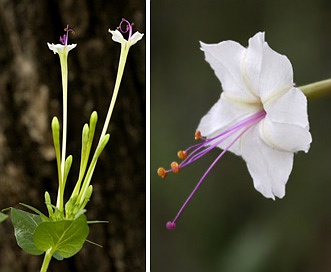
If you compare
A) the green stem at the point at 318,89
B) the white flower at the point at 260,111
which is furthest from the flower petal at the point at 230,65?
the green stem at the point at 318,89

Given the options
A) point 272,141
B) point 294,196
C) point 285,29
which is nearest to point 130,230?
point 272,141

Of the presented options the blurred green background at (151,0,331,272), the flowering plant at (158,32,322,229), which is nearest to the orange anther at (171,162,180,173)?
the flowering plant at (158,32,322,229)

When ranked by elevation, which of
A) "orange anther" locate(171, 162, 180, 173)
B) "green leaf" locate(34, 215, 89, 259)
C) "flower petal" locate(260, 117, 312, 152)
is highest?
"flower petal" locate(260, 117, 312, 152)

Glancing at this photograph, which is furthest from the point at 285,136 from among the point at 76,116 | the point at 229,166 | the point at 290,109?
the point at 229,166

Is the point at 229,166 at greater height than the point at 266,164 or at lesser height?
lesser

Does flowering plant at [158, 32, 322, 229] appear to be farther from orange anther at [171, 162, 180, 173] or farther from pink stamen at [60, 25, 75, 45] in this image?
pink stamen at [60, 25, 75, 45]

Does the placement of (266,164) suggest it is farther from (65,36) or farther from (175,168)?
(65,36)

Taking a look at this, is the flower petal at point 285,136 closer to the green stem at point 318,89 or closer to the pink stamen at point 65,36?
the green stem at point 318,89

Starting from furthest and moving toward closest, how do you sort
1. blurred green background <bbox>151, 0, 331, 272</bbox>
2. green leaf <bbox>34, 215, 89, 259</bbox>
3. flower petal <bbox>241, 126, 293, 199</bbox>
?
blurred green background <bbox>151, 0, 331, 272</bbox>
flower petal <bbox>241, 126, 293, 199</bbox>
green leaf <bbox>34, 215, 89, 259</bbox>
